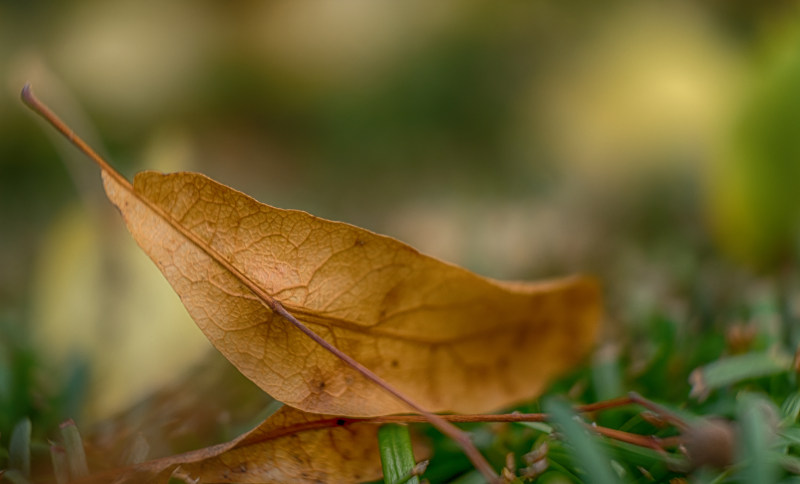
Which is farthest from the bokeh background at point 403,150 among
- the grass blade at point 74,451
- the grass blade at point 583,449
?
the grass blade at point 583,449

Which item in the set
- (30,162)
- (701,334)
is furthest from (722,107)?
(30,162)

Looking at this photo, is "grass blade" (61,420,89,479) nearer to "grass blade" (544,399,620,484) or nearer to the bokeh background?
the bokeh background

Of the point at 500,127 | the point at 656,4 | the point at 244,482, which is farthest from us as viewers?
the point at 500,127

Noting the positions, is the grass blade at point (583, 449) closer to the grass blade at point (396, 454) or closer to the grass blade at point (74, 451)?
the grass blade at point (396, 454)

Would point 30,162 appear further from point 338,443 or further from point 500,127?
point 338,443

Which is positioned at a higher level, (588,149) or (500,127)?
(500,127)

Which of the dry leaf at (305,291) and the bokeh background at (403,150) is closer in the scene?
the dry leaf at (305,291)

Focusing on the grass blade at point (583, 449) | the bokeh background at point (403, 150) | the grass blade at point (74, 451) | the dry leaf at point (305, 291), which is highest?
the bokeh background at point (403, 150)
